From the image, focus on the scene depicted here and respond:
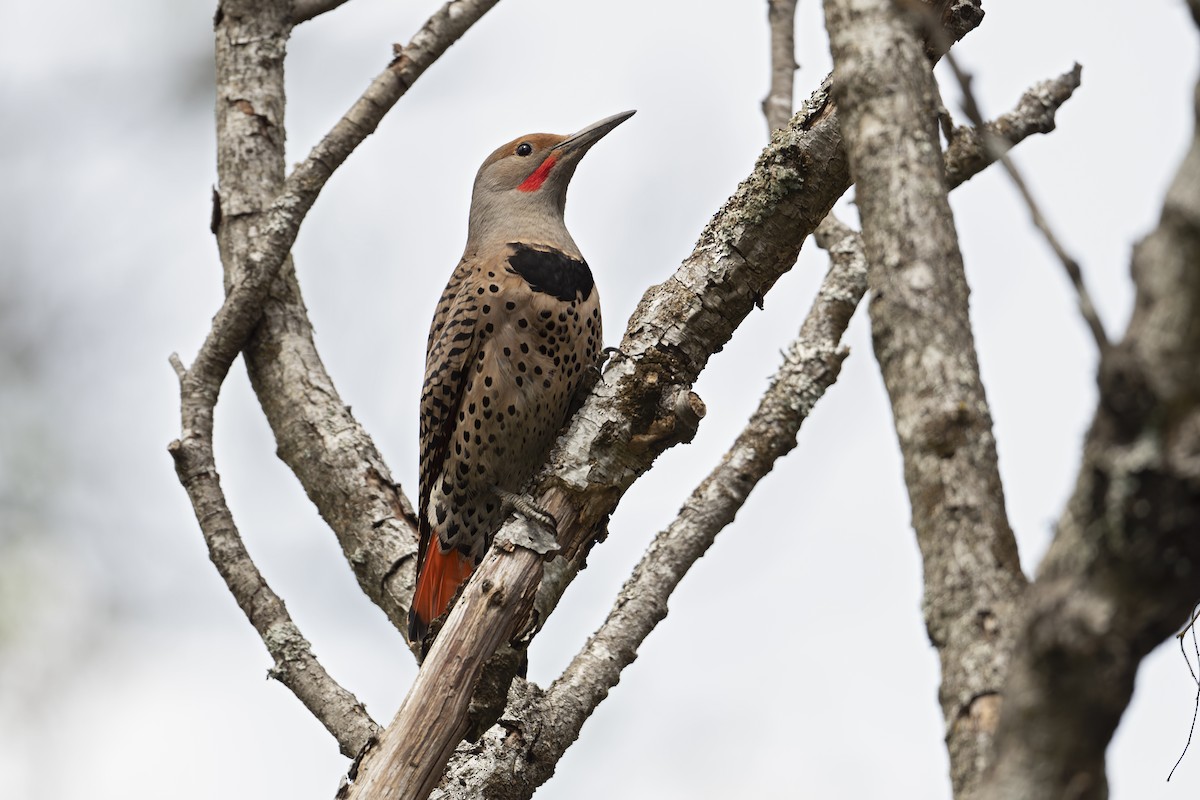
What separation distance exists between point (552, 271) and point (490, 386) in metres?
0.48

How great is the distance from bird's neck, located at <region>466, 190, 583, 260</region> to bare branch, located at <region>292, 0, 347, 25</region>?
3.91 feet

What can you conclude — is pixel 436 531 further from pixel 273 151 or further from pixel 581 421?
pixel 273 151

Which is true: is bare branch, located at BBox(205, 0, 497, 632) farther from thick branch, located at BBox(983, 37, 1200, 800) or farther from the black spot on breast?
thick branch, located at BBox(983, 37, 1200, 800)

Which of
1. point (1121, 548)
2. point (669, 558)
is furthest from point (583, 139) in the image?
point (1121, 548)

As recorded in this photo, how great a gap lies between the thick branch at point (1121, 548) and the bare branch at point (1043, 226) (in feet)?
0.14

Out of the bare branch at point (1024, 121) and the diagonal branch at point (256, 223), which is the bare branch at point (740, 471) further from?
the diagonal branch at point (256, 223)

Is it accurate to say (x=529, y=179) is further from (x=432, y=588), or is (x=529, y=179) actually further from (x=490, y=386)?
(x=432, y=588)

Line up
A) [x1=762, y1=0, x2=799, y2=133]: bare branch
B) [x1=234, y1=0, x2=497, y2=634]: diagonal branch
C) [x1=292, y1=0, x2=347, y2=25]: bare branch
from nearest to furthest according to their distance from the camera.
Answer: [x1=234, y1=0, x2=497, y2=634]: diagonal branch
[x1=762, y1=0, x2=799, y2=133]: bare branch
[x1=292, y1=0, x2=347, y2=25]: bare branch

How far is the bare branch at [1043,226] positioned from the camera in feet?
3.99

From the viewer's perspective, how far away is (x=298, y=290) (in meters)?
5.14

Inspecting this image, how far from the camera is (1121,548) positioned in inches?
50.5

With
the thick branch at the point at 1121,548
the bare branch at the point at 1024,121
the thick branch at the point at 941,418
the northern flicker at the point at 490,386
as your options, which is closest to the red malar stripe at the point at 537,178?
the northern flicker at the point at 490,386

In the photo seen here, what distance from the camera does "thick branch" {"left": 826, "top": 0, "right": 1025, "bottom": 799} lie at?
1.64m

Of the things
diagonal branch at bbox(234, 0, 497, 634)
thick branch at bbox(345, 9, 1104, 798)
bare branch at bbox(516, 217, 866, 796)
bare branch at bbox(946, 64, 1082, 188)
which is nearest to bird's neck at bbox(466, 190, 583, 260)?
diagonal branch at bbox(234, 0, 497, 634)
